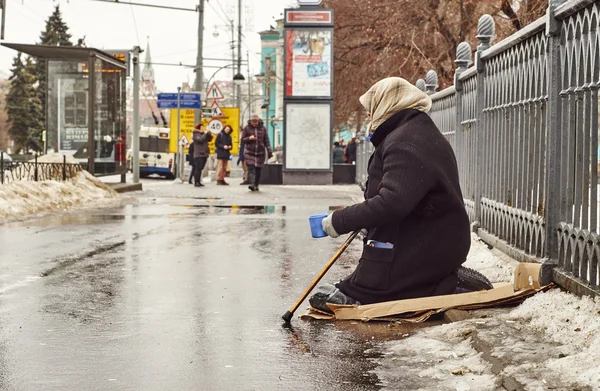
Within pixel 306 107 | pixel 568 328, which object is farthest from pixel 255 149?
pixel 568 328

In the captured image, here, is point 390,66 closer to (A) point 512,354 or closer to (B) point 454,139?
(B) point 454,139

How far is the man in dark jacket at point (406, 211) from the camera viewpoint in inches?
236

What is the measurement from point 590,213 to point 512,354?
4.31ft

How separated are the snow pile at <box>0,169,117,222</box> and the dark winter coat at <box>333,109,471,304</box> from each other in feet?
31.0

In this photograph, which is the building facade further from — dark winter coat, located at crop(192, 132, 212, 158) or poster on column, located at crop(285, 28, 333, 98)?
poster on column, located at crop(285, 28, 333, 98)

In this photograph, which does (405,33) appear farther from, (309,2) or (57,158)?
(57,158)

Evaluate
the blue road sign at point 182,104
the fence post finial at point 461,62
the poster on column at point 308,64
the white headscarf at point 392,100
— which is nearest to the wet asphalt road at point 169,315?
the white headscarf at point 392,100

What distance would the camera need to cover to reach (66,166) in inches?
811

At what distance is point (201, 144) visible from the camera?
31875 millimetres

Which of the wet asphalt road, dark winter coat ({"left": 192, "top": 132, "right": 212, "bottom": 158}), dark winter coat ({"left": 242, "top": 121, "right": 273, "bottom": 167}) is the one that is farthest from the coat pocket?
dark winter coat ({"left": 192, "top": 132, "right": 212, "bottom": 158})

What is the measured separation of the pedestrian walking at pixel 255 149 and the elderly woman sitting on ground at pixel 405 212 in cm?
1938

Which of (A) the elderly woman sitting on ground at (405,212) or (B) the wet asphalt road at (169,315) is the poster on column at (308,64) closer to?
(B) the wet asphalt road at (169,315)

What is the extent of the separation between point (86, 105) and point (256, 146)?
4706 millimetres

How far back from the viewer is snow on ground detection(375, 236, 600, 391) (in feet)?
14.3
